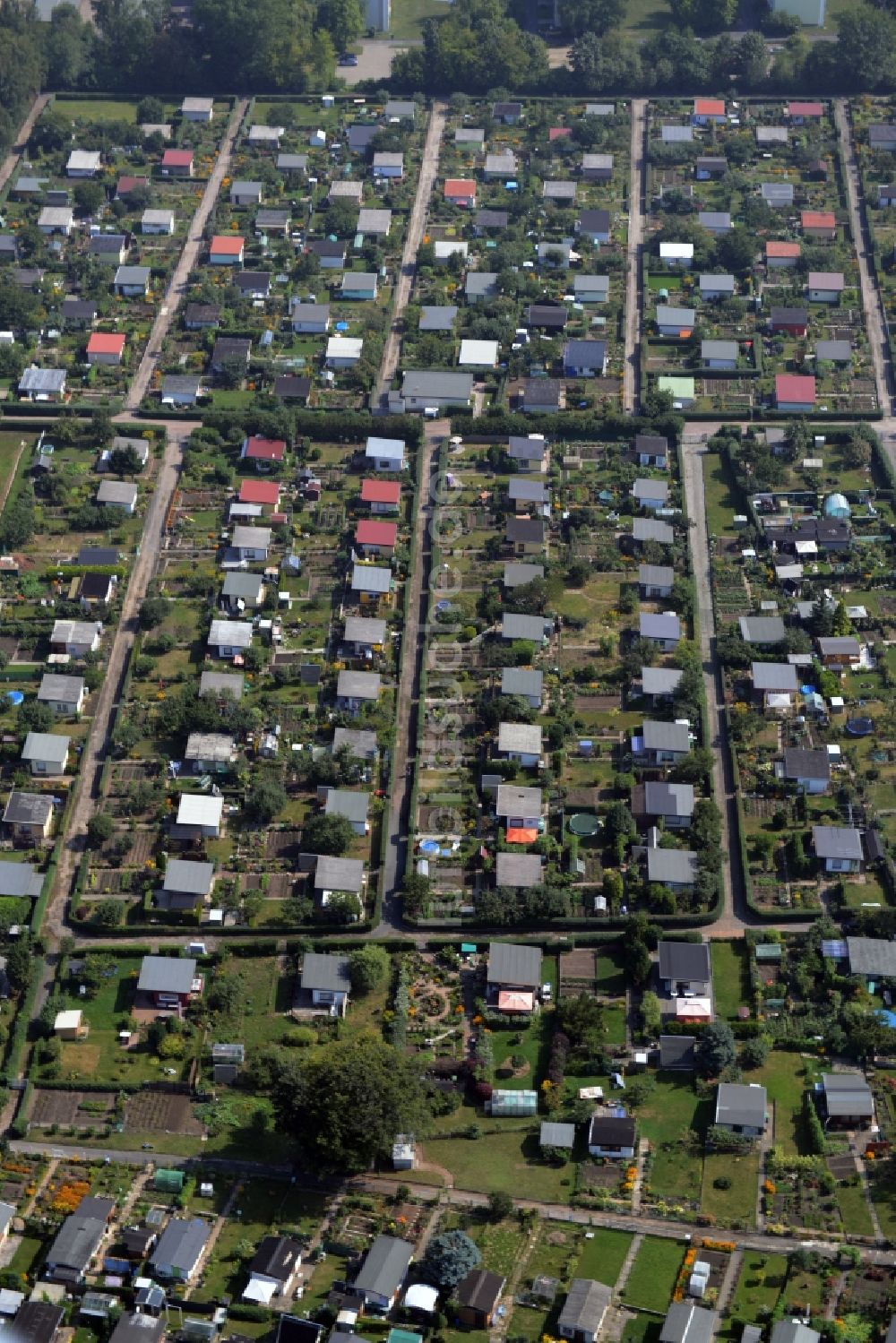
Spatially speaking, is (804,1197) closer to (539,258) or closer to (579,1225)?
(579,1225)

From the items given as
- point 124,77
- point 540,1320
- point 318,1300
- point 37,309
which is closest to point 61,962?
point 318,1300

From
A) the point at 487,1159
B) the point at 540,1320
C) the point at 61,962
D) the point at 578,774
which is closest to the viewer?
the point at 540,1320

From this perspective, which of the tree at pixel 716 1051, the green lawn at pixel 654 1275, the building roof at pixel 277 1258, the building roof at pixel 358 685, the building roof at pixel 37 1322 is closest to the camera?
the building roof at pixel 37 1322

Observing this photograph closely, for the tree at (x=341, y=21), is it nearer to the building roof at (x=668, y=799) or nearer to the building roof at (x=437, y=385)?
the building roof at (x=437, y=385)

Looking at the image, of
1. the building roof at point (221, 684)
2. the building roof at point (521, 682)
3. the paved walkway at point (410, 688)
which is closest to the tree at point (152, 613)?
the building roof at point (221, 684)

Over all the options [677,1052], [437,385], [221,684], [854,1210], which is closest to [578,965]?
[677,1052]

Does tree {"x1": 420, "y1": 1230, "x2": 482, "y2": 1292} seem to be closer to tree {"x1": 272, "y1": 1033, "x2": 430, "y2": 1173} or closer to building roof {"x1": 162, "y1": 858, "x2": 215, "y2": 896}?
tree {"x1": 272, "y1": 1033, "x2": 430, "y2": 1173}
